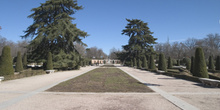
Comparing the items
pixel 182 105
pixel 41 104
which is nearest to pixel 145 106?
pixel 182 105

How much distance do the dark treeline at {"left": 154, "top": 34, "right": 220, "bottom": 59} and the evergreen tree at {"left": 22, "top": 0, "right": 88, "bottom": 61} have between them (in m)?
46.5

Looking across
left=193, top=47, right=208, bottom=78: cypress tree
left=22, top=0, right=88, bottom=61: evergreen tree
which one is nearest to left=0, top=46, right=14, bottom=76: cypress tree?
left=22, top=0, right=88, bottom=61: evergreen tree

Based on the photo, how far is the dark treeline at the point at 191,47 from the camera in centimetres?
5328

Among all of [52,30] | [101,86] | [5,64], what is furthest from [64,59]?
[101,86]

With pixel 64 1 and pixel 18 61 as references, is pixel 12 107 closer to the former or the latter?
pixel 18 61

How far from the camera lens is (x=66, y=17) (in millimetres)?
23594

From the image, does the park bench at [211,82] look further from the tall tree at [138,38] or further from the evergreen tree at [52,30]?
the tall tree at [138,38]

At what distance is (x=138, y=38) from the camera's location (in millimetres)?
39125

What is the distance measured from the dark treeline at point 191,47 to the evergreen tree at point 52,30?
46462 mm

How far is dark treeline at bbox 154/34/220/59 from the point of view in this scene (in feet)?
175

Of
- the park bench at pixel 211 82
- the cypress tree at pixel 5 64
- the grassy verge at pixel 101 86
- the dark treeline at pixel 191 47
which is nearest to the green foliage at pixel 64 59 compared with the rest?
the cypress tree at pixel 5 64

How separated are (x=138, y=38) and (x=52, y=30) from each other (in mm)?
24022

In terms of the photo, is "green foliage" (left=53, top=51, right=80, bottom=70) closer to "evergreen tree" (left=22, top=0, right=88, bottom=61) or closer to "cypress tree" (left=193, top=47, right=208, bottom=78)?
"evergreen tree" (left=22, top=0, right=88, bottom=61)

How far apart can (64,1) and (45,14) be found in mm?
3675
